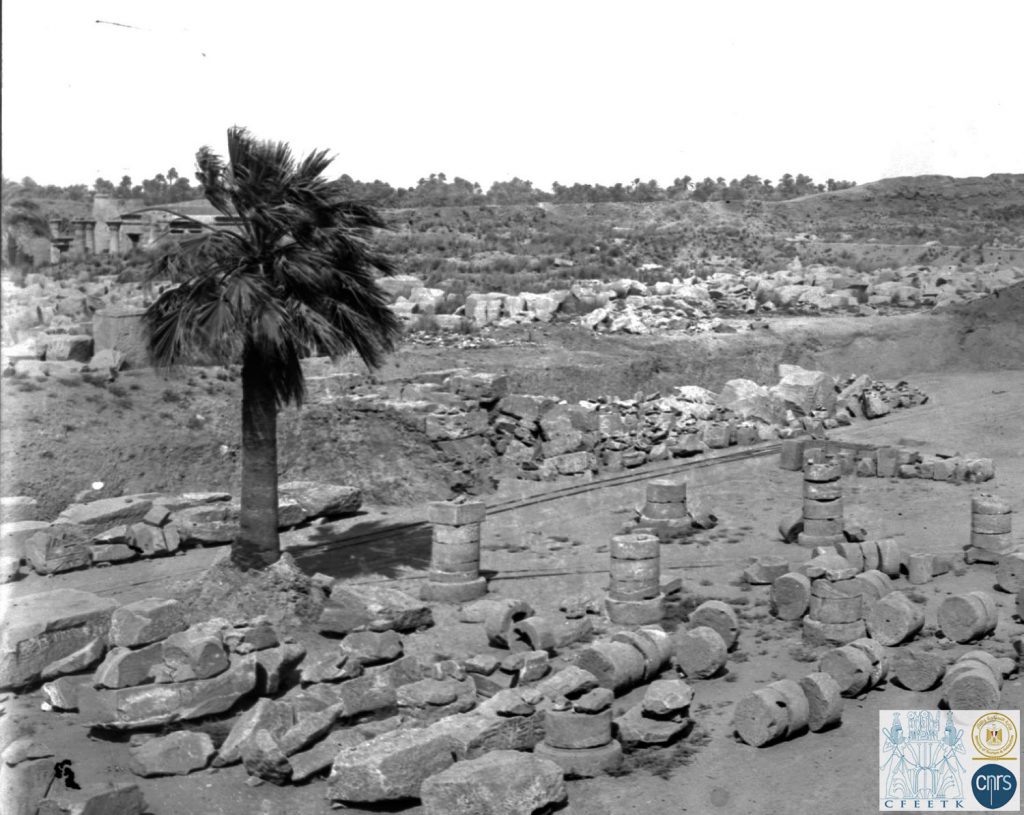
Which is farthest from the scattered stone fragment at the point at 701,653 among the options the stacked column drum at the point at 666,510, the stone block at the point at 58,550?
the stone block at the point at 58,550

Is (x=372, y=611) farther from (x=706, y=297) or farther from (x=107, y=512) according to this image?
(x=706, y=297)

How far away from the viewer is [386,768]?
10.9 metres

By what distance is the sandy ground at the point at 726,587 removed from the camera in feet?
36.7

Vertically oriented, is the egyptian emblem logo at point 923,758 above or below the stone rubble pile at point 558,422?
below

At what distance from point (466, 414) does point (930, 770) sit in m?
15.7

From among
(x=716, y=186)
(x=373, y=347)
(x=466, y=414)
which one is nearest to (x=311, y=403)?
(x=466, y=414)

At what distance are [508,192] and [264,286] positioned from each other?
76224 mm

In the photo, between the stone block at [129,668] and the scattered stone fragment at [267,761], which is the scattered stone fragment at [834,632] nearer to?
the scattered stone fragment at [267,761]

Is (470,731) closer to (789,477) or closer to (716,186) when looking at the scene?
(789,477)

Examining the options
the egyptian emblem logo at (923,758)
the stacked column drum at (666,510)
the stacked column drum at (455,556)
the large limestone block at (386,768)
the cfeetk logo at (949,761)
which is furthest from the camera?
the stacked column drum at (666,510)

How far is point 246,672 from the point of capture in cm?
1288

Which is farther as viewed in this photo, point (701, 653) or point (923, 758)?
point (701, 653)

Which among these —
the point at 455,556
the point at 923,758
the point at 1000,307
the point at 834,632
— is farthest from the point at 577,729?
the point at 1000,307

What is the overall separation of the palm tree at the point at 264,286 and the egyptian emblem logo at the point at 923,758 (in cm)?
768
